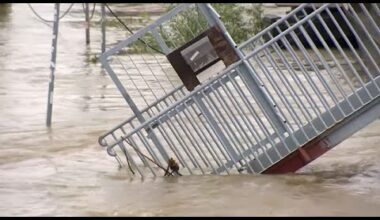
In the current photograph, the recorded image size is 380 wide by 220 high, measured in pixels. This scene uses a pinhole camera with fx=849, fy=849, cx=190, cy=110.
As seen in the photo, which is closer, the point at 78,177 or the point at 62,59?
the point at 78,177

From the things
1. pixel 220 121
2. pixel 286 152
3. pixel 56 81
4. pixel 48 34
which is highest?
pixel 48 34

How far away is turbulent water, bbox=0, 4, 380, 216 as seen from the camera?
724 centimetres

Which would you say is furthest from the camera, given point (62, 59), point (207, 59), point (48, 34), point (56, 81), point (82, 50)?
point (48, 34)

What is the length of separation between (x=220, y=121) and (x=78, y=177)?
5.10ft

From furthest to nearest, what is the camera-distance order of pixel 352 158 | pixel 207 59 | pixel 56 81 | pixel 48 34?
pixel 48 34
pixel 56 81
pixel 352 158
pixel 207 59

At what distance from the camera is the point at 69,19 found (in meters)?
26.2

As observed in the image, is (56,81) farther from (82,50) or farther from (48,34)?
(48,34)

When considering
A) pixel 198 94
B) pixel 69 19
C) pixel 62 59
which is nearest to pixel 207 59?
pixel 198 94

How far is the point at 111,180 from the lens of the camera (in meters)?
8.45

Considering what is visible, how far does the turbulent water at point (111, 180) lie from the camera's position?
7.24 meters

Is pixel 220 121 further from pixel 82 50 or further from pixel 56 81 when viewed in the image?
pixel 82 50

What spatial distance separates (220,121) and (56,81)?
286 inches

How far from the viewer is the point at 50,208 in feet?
23.7

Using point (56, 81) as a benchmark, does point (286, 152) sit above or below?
below
